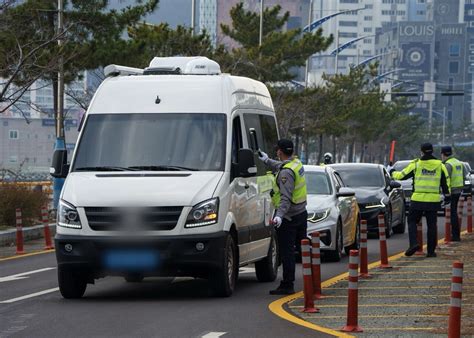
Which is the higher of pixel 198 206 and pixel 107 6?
pixel 107 6

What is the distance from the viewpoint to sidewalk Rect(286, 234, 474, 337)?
1236 cm

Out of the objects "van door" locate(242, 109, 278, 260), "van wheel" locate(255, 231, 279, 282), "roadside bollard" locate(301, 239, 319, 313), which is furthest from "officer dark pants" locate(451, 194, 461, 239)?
"roadside bollard" locate(301, 239, 319, 313)

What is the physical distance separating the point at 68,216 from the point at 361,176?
1548 centimetres

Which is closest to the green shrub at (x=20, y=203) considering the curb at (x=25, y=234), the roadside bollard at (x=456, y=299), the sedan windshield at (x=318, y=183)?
the curb at (x=25, y=234)

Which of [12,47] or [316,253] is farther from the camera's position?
[12,47]

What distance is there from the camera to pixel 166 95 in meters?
15.9

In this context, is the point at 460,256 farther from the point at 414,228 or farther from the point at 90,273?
the point at 90,273

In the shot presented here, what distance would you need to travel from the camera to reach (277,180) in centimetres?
1562

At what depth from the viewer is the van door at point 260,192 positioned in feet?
54.0

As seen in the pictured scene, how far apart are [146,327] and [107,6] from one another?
91.4 feet

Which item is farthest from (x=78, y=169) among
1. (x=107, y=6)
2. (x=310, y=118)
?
(x=310, y=118)

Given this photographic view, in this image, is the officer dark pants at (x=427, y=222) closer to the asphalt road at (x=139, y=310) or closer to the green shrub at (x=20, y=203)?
the asphalt road at (x=139, y=310)

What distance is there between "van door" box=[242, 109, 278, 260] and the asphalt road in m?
0.59

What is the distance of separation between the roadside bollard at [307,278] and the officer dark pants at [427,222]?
767 centimetres
